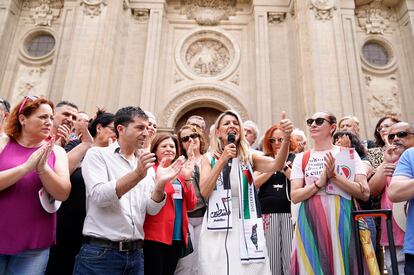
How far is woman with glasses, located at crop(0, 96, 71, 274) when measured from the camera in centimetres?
215

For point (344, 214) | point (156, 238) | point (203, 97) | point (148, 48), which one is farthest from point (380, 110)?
point (156, 238)

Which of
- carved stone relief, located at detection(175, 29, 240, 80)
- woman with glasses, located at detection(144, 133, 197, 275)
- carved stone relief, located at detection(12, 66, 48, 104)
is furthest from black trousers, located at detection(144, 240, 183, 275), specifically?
carved stone relief, located at detection(12, 66, 48, 104)

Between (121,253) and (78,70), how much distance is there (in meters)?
10.2

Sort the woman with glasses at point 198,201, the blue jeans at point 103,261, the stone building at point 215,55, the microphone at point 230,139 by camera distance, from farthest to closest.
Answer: the stone building at point 215,55 → the woman with glasses at point 198,201 → the microphone at point 230,139 → the blue jeans at point 103,261

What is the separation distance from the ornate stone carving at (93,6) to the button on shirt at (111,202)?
11181mm

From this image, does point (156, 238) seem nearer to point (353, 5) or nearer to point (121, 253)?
point (121, 253)

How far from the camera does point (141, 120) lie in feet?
8.35

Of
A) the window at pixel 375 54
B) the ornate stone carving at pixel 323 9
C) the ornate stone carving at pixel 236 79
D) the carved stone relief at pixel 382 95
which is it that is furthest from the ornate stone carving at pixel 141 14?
the carved stone relief at pixel 382 95

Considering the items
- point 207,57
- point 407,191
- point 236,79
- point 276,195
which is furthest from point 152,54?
point 407,191

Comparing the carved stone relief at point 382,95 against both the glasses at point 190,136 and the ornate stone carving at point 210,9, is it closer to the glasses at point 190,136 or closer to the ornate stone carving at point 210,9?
the ornate stone carving at point 210,9

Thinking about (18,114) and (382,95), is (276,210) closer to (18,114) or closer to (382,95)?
(18,114)

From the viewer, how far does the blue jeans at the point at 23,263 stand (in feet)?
7.17

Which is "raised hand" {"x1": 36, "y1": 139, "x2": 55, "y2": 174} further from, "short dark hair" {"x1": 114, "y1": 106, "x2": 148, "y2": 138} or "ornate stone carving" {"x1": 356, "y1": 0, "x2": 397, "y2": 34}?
"ornate stone carving" {"x1": 356, "y1": 0, "x2": 397, "y2": 34}

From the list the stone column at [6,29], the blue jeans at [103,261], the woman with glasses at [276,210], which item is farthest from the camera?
the stone column at [6,29]
